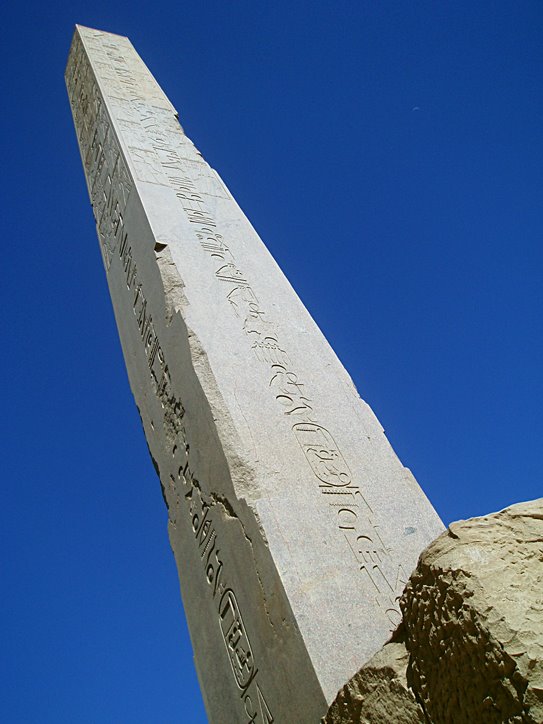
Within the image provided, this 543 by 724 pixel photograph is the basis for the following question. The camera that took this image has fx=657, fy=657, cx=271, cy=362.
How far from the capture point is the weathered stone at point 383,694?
1.21m

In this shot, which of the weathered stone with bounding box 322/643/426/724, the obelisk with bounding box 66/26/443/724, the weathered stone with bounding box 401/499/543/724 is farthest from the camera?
the obelisk with bounding box 66/26/443/724

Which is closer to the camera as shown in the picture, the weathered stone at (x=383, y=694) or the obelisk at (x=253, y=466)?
the weathered stone at (x=383, y=694)

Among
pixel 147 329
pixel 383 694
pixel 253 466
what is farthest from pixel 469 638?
pixel 147 329

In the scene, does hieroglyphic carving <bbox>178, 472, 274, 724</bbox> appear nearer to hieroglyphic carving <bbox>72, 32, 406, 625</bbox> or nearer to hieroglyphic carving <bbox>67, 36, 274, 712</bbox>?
hieroglyphic carving <bbox>67, 36, 274, 712</bbox>

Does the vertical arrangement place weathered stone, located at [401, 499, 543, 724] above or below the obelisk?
below

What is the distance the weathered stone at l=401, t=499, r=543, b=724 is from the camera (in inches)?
39.4

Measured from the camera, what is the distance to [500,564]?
118 centimetres

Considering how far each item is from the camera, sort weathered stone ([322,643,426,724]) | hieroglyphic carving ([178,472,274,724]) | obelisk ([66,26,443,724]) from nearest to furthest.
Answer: weathered stone ([322,643,426,724]) < obelisk ([66,26,443,724]) < hieroglyphic carving ([178,472,274,724])

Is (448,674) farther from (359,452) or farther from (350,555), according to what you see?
(359,452)

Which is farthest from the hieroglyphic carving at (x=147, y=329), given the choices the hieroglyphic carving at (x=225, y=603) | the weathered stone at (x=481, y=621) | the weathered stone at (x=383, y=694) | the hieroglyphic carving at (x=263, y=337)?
the weathered stone at (x=481, y=621)

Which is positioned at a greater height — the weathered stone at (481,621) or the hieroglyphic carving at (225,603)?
the hieroglyphic carving at (225,603)

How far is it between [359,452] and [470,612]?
4.88ft

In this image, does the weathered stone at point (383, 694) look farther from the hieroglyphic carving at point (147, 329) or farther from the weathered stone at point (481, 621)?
the hieroglyphic carving at point (147, 329)

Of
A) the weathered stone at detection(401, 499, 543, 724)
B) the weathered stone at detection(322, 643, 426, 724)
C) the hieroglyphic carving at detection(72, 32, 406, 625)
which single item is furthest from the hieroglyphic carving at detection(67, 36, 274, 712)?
the weathered stone at detection(401, 499, 543, 724)
